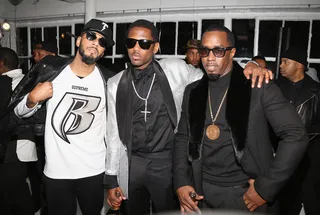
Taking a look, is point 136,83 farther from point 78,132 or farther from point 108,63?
point 108,63

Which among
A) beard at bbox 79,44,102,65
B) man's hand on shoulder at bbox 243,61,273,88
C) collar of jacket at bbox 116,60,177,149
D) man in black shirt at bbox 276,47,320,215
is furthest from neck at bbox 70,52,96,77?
man in black shirt at bbox 276,47,320,215

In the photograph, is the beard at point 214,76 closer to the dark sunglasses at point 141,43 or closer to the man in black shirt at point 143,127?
the man in black shirt at point 143,127

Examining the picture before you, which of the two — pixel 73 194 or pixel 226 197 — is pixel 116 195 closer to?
pixel 73 194

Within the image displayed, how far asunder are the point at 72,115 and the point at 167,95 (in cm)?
87

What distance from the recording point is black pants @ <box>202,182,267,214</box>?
203 cm

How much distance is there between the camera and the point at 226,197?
6.76 ft

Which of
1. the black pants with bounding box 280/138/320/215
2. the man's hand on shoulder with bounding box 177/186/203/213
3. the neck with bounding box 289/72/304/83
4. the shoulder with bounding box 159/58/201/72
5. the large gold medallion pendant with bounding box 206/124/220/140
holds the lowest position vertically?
the black pants with bounding box 280/138/320/215

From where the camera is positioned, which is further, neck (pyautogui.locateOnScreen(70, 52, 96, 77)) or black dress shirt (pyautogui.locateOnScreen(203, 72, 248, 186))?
neck (pyautogui.locateOnScreen(70, 52, 96, 77))

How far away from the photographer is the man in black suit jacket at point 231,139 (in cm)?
188

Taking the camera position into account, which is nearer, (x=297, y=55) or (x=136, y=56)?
(x=136, y=56)

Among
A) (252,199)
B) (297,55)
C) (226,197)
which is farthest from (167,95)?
(297,55)

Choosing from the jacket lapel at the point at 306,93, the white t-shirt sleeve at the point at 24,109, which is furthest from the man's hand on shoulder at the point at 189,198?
the jacket lapel at the point at 306,93

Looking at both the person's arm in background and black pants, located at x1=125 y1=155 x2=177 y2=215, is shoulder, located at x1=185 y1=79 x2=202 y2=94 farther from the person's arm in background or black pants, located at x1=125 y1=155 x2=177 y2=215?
the person's arm in background

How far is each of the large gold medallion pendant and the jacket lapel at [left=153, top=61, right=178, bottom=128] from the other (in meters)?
0.44
